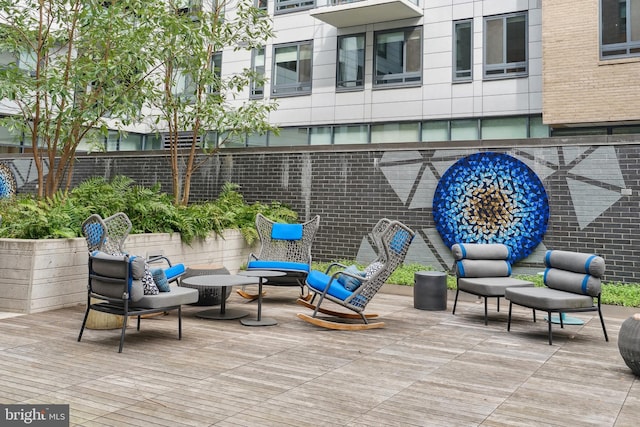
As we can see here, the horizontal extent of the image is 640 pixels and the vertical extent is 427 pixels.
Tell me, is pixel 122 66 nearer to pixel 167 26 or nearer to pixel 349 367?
pixel 167 26

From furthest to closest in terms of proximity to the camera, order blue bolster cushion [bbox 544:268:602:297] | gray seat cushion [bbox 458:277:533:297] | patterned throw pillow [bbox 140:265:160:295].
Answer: gray seat cushion [bbox 458:277:533:297], blue bolster cushion [bbox 544:268:602:297], patterned throw pillow [bbox 140:265:160:295]

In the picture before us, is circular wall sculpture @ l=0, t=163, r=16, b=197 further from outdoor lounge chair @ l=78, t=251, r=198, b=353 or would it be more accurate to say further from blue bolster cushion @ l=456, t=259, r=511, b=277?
blue bolster cushion @ l=456, t=259, r=511, b=277

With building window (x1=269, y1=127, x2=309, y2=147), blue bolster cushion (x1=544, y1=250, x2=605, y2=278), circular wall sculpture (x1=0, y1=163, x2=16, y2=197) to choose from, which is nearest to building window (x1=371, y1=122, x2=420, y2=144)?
building window (x1=269, y1=127, x2=309, y2=147)

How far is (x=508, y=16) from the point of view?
15.1 metres

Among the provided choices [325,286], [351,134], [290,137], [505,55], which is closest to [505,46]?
[505,55]

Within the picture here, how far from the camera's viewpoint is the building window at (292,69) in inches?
699

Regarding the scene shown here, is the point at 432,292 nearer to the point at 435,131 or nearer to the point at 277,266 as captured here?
the point at 277,266

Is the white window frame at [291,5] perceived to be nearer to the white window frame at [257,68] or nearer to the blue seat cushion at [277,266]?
the white window frame at [257,68]

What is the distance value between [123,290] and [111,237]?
9.91 feet

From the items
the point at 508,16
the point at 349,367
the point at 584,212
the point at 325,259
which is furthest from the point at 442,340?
the point at 508,16

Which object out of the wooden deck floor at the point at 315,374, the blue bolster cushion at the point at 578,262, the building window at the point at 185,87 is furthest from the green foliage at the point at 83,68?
the blue bolster cushion at the point at 578,262

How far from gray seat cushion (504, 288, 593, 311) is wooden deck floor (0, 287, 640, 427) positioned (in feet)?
1.42

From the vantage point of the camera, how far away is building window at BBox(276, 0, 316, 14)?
1794 centimetres

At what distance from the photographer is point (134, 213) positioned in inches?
368
